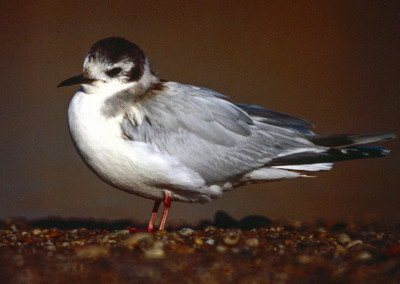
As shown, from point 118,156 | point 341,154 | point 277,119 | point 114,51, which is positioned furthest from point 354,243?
point 114,51

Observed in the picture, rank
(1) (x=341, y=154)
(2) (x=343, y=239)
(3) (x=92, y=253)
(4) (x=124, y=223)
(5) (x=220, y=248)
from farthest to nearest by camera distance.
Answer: (4) (x=124, y=223), (1) (x=341, y=154), (2) (x=343, y=239), (5) (x=220, y=248), (3) (x=92, y=253)

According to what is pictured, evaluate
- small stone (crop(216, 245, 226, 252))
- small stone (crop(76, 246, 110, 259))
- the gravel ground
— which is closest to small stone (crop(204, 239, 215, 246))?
the gravel ground

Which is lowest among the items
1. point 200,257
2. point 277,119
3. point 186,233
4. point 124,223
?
point 124,223

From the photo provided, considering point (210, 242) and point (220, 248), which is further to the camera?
point (210, 242)

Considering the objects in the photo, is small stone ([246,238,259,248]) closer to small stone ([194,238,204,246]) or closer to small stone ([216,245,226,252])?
small stone ([216,245,226,252])

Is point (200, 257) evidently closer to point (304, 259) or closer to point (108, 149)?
point (304, 259)

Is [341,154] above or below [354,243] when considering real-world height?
above
